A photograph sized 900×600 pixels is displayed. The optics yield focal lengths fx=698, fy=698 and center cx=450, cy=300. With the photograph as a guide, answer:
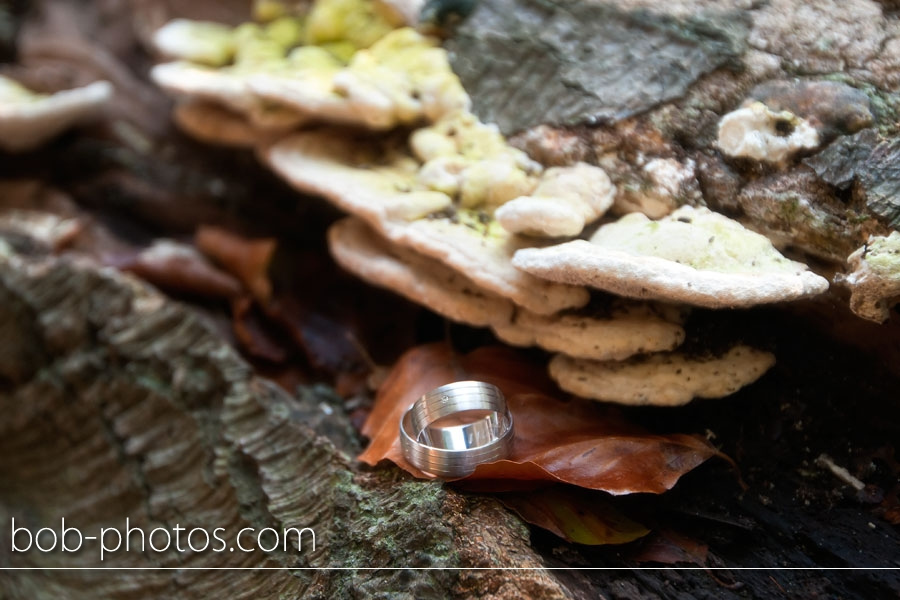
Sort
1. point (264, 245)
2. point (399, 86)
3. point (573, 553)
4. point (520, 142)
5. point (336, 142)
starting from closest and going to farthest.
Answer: point (573, 553), point (520, 142), point (399, 86), point (336, 142), point (264, 245)

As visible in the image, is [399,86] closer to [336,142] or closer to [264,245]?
[336,142]

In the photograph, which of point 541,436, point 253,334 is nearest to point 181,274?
point 253,334

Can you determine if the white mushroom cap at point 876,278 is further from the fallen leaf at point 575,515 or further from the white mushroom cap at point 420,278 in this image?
the white mushroom cap at point 420,278

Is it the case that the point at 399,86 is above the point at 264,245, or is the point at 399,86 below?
above

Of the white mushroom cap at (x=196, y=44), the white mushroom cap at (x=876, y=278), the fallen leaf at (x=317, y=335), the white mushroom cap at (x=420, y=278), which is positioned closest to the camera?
the white mushroom cap at (x=876, y=278)

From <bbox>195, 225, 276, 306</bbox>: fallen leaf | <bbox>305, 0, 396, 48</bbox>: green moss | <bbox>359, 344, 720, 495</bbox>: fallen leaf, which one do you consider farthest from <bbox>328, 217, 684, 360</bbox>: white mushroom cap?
<bbox>305, 0, 396, 48</bbox>: green moss

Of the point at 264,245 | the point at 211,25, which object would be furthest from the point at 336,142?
the point at 211,25

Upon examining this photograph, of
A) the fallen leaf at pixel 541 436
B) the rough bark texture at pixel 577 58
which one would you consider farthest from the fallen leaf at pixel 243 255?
the rough bark texture at pixel 577 58
